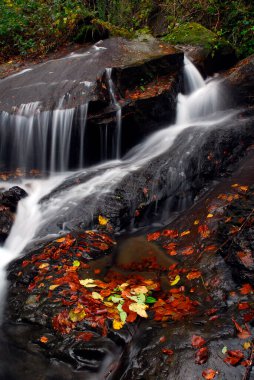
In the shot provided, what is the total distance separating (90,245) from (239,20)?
9558 mm

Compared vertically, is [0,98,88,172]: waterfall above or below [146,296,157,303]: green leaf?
Answer: above

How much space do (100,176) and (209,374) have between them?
452cm

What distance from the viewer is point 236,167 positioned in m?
6.29

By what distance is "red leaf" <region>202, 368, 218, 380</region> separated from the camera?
8.36 ft

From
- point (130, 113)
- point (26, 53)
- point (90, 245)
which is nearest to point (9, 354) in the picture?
point (90, 245)

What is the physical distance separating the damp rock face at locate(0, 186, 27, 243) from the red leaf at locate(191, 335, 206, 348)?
360 cm

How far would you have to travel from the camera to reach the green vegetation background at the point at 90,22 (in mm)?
10539

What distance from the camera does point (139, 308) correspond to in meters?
3.48

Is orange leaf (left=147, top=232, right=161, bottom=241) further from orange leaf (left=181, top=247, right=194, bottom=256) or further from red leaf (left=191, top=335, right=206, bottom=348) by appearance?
red leaf (left=191, top=335, right=206, bottom=348)

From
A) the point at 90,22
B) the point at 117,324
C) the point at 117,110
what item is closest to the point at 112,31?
the point at 90,22

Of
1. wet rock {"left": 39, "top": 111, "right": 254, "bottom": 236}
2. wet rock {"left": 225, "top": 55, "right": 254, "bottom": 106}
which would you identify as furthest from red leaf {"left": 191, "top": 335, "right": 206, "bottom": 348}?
wet rock {"left": 225, "top": 55, "right": 254, "bottom": 106}

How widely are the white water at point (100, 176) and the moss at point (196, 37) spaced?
1.22 m

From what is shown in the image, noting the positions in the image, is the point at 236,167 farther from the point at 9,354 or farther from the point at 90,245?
the point at 9,354

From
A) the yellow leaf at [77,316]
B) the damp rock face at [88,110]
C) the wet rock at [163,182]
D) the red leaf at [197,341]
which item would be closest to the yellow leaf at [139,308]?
the yellow leaf at [77,316]
